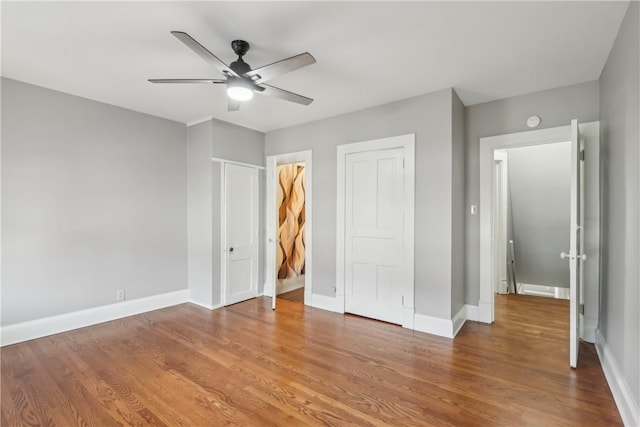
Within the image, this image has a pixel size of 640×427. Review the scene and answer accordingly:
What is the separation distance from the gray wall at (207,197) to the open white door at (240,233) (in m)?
0.12

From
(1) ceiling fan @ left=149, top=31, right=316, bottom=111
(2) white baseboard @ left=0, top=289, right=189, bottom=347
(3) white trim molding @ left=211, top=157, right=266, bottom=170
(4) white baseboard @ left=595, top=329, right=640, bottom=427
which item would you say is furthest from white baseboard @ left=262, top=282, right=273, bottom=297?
Result: (4) white baseboard @ left=595, top=329, right=640, bottom=427

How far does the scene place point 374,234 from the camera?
3680 mm

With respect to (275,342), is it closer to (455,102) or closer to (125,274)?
(125,274)

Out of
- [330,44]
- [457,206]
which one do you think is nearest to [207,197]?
[330,44]

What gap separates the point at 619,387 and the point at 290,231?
169 inches

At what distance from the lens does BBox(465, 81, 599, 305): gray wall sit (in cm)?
302

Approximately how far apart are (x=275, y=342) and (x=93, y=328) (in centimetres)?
220

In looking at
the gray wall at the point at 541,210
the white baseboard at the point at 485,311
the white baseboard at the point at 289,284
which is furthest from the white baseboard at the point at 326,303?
the gray wall at the point at 541,210

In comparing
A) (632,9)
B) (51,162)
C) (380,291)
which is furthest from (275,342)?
(632,9)

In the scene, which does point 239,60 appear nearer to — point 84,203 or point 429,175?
point 429,175

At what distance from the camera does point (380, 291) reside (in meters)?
3.64

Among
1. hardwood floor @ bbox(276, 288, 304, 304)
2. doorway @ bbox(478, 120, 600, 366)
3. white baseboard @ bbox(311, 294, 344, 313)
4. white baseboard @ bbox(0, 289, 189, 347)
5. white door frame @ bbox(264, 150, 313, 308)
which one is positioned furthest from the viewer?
hardwood floor @ bbox(276, 288, 304, 304)

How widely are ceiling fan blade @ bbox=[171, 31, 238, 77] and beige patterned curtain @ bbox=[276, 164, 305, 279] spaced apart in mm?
2884

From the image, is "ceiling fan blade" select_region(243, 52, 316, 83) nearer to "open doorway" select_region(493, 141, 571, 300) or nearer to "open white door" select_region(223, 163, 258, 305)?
"open white door" select_region(223, 163, 258, 305)
